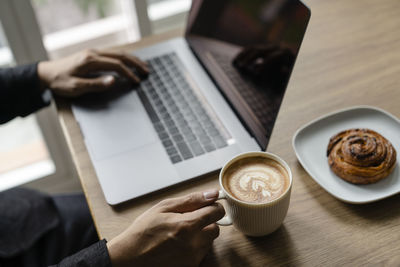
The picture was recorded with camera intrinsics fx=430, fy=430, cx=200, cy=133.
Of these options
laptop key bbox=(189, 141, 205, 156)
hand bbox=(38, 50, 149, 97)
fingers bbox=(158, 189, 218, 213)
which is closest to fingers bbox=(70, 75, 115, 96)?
hand bbox=(38, 50, 149, 97)

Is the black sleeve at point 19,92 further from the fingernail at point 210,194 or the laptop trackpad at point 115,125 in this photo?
the fingernail at point 210,194

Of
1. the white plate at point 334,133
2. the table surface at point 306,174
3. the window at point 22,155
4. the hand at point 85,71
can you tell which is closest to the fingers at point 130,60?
the hand at point 85,71

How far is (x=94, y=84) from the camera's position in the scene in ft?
3.21

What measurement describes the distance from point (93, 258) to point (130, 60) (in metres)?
0.52

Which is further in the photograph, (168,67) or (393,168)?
(168,67)

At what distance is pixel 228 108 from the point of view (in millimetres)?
917

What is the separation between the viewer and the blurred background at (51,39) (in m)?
1.40

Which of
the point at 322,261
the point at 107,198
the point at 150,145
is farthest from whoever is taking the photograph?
the point at 150,145

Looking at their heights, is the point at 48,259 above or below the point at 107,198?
below

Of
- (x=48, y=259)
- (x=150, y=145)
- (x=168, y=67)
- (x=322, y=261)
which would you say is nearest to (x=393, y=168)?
(x=322, y=261)

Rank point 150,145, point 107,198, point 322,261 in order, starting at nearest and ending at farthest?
point 322,261, point 107,198, point 150,145

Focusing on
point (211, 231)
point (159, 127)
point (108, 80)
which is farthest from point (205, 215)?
point (108, 80)

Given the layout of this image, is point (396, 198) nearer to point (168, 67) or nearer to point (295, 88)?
point (295, 88)

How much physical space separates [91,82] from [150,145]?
→ 0.76 feet
